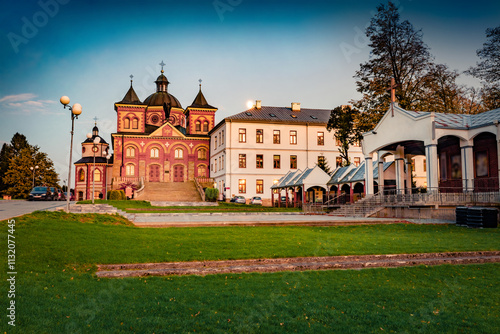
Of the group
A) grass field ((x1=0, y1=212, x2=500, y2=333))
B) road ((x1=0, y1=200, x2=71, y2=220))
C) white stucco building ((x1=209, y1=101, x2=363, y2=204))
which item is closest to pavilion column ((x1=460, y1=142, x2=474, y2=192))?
grass field ((x1=0, y1=212, x2=500, y2=333))

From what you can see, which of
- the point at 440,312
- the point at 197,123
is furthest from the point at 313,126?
the point at 440,312

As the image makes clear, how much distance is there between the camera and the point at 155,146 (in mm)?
59312

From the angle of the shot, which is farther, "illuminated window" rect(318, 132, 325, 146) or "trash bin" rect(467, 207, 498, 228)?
"illuminated window" rect(318, 132, 325, 146)

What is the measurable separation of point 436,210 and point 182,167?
145ft

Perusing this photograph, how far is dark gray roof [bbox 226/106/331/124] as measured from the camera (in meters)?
53.0

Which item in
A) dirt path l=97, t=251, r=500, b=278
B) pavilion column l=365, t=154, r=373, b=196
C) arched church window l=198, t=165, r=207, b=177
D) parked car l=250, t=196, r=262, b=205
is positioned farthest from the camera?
arched church window l=198, t=165, r=207, b=177

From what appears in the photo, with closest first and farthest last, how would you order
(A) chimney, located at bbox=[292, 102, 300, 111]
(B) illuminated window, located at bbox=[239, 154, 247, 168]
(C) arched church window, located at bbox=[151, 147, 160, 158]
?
(B) illuminated window, located at bbox=[239, 154, 247, 168], (A) chimney, located at bbox=[292, 102, 300, 111], (C) arched church window, located at bbox=[151, 147, 160, 158]

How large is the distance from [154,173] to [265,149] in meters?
17.8

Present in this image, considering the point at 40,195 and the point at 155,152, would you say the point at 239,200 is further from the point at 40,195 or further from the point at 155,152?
the point at 40,195

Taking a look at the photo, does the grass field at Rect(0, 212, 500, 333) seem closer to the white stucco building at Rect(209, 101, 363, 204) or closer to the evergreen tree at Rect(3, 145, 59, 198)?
the white stucco building at Rect(209, 101, 363, 204)

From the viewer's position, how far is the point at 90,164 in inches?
2431

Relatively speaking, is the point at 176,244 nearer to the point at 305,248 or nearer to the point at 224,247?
the point at 224,247

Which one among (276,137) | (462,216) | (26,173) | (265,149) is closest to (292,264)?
(462,216)

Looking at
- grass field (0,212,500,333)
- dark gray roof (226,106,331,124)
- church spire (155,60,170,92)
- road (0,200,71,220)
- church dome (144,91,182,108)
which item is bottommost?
grass field (0,212,500,333)
